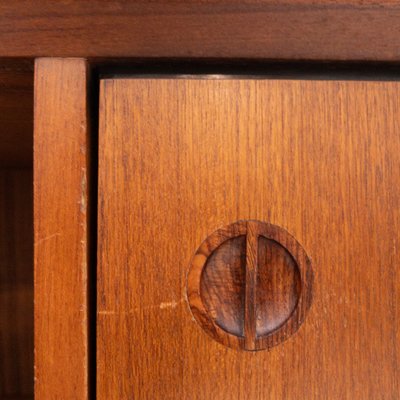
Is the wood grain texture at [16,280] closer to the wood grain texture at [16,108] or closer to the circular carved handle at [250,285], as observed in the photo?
the wood grain texture at [16,108]

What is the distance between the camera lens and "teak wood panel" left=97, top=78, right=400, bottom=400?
1.00 feet

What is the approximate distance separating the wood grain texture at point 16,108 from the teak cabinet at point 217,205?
0.01m

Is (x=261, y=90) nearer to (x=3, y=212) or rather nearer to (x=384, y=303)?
(x=384, y=303)

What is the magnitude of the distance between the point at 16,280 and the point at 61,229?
480mm

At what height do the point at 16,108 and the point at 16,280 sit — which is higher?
the point at 16,108

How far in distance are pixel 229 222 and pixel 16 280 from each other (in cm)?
53

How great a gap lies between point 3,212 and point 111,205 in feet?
1.61

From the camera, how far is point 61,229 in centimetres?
30

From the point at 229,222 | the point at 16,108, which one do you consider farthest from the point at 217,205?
the point at 16,108

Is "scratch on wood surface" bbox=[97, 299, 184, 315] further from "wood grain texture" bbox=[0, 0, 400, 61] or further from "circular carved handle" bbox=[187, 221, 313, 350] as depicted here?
"wood grain texture" bbox=[0, 0, 400, 61]

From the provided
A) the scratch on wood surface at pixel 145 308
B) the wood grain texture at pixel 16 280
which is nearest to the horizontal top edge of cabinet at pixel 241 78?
the scratch on wood surface at pixel 145 308

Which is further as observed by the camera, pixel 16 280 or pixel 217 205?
pixel 16 280

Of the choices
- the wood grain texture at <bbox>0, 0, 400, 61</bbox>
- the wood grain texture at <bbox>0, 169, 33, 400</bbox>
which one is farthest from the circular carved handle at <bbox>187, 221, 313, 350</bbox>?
the wood grain texture at <bbox>0, 169, 33, 400</bbox>

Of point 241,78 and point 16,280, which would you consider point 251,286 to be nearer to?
point 241,78
